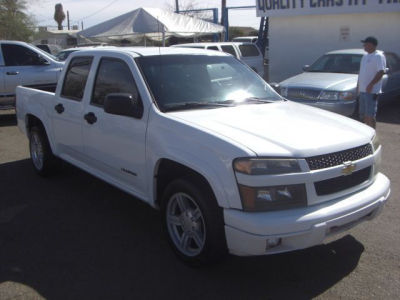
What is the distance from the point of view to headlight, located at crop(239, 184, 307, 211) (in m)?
3.15

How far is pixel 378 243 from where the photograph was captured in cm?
415

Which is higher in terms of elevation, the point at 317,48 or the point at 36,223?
the point at 317,48

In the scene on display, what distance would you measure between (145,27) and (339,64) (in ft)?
37.9

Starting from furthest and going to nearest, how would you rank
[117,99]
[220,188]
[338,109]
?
[338,109] → [117,99] → [220,188]

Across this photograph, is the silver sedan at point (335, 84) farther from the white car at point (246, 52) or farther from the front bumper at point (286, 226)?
the front bumper at point (286, 226)

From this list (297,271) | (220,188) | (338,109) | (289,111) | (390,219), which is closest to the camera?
(220,188)

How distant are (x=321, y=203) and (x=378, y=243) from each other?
124cm

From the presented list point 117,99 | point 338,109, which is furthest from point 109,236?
point 338,109

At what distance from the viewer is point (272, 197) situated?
10.4 ft

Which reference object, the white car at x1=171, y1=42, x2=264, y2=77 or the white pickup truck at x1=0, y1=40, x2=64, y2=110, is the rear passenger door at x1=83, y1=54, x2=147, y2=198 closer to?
the white pickup truck at x1=0, y1=40, x2=64, y2=110

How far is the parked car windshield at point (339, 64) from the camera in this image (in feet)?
35.4

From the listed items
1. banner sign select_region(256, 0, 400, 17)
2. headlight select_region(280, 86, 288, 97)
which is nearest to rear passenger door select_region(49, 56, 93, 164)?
headlight select_region(280, 86, 288, 97)

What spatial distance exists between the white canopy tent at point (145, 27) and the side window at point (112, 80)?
15.5 m

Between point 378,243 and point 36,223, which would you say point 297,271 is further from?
point 36,223
